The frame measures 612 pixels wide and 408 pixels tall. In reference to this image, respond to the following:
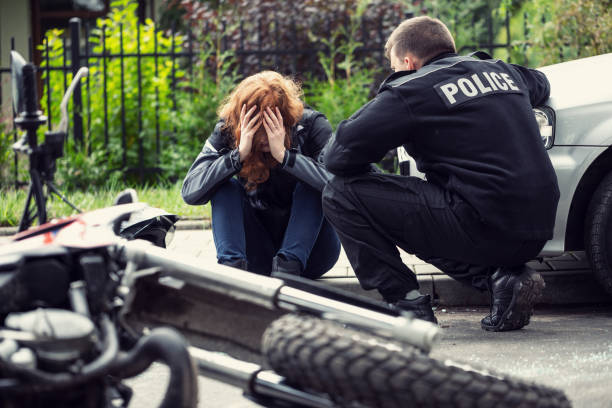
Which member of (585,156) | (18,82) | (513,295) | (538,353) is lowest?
(538,353)

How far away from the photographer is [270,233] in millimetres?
4453

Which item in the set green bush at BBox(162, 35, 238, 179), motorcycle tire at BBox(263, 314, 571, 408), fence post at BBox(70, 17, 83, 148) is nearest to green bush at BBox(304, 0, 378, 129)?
green bush at BBox(162, 35, 238, 179)

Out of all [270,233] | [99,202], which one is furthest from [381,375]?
[99,202]

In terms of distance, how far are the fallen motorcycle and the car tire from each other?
2.04m

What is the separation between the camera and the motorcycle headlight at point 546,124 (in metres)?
4.09

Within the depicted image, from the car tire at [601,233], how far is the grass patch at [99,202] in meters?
3.13

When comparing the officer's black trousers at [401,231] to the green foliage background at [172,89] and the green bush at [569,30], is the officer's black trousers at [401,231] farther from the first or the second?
the green foliage background at [172,89]

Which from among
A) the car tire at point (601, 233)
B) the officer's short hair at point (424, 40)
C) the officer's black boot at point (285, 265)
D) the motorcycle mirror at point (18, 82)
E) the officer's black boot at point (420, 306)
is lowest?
the officer's black boot at point (420, 306)

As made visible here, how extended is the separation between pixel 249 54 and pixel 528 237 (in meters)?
5.07

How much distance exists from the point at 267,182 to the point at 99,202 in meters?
2.92

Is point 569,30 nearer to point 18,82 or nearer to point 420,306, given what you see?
point 420,306

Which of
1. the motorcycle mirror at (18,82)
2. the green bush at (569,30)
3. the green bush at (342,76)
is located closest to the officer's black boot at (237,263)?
the motorcycle mirror at (18,82)

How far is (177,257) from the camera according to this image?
2271 mm

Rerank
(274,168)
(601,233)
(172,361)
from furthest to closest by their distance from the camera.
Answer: (274,168)
(601,233)
(172,361)
